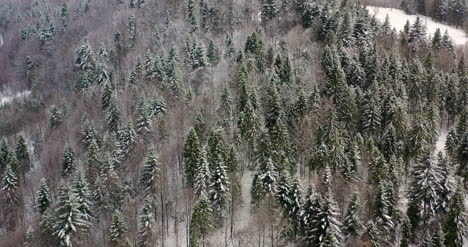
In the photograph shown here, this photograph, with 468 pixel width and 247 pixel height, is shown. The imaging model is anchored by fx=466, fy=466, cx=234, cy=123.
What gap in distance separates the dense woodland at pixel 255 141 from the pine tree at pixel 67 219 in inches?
8.2

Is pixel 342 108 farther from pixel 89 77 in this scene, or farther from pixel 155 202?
pixel 89 77

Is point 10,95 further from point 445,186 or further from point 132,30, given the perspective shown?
point 445,186

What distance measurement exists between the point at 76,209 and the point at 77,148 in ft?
112

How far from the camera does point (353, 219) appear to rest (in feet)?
165

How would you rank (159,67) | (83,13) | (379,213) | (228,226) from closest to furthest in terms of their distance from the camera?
(379,213) → (228,226) → (159,67) → (83,13)

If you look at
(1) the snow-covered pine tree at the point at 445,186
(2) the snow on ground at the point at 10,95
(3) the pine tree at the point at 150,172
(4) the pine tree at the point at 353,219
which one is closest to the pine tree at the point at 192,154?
(3) the pine tree at the point at 150,172

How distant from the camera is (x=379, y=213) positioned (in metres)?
52.2

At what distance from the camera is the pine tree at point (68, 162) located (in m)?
80.0

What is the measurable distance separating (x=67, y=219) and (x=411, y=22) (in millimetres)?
100924

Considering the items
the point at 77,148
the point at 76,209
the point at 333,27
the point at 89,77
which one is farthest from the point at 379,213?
the point at 89,77

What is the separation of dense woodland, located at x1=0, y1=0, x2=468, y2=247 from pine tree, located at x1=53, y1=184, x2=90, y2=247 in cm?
21

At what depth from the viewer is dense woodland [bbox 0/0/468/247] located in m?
54.5

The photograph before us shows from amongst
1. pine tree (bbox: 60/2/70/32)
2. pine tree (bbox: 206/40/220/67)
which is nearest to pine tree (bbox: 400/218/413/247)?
pine tree (bbox: 206/40/220/67)

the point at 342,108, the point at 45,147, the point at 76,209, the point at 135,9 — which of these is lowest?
the point at 45,147
